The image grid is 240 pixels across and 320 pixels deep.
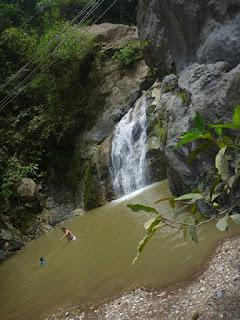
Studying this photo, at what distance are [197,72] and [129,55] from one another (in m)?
10.3

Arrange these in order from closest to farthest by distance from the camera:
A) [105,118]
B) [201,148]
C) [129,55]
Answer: [201,148] < [105,118] < [129,55]

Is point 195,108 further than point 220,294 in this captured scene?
Yes

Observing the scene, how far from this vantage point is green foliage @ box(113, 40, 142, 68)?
1941 cm

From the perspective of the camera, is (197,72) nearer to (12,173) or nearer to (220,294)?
(220,294)

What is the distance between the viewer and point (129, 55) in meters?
19.4

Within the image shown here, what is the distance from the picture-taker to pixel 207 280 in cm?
568

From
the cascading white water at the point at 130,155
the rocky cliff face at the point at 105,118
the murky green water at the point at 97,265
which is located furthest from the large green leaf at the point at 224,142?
the rocky cliff face at the point at 105,118

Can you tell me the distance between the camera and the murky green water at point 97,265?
6934 mm

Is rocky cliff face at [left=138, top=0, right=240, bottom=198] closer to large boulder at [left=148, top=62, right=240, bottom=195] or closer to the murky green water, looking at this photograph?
large boulder at [left=148, top=62, right=240, bottom=195]

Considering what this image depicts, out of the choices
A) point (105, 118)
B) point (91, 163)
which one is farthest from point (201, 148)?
point (105, 118)

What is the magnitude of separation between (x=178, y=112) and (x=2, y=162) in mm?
9051

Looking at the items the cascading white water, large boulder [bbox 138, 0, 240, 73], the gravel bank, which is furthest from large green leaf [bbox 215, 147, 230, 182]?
the cascading white water

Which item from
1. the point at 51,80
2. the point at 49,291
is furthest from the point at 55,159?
the point at 49,291

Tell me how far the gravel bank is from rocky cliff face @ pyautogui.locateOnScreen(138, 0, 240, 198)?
2.79 meters
